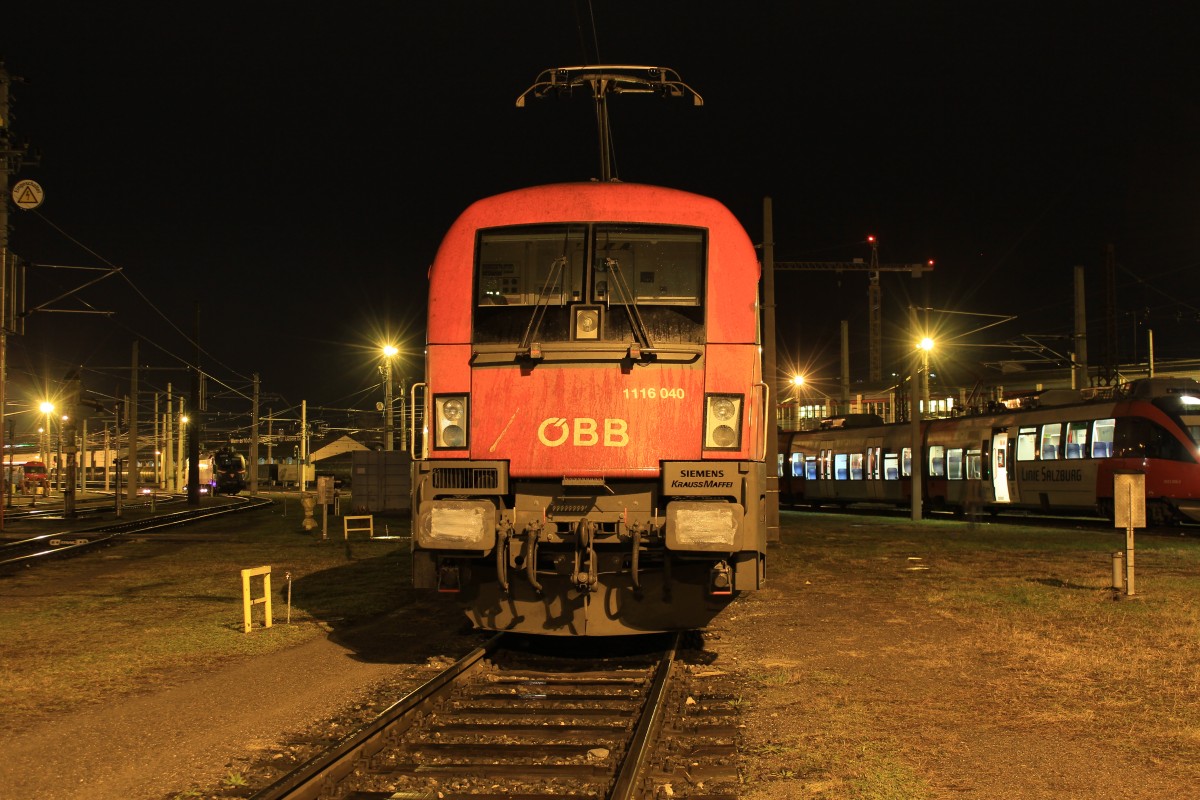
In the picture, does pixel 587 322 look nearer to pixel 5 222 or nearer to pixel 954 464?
pixel 5 222

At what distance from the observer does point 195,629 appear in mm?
11969

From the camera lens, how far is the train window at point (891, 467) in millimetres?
36312

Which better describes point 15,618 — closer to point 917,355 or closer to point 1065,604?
point 1065,604

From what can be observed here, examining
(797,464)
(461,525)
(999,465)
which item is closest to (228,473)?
(797,464)

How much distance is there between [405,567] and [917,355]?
56.2 feet

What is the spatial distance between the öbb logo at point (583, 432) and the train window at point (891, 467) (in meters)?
29.5

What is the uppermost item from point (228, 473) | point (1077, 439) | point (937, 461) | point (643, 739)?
point (1077, 439)

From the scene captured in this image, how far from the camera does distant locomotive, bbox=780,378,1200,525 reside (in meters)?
24.6

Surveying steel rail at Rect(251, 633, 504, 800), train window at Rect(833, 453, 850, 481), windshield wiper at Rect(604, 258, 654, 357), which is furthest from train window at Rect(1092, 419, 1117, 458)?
steel rail at Rect(251, 633, 504, 800)

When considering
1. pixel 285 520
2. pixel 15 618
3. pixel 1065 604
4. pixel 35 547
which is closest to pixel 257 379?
pixel 285 520

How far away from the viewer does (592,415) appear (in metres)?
8.41

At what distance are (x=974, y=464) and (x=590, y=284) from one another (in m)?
25.7

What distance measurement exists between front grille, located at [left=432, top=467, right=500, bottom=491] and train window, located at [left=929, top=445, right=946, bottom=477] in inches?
1098

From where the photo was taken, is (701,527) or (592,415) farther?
(592,415)
